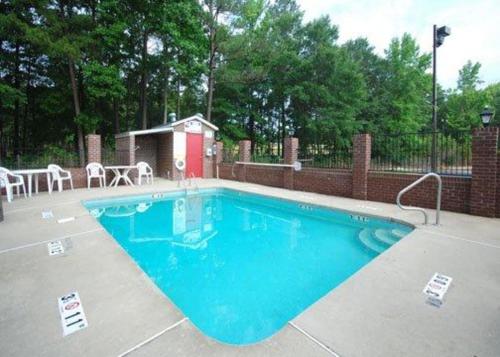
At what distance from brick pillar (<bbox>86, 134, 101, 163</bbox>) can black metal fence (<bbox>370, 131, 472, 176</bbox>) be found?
9169 millimetres

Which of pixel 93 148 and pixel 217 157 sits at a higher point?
pixel 93 148

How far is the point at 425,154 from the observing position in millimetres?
6637

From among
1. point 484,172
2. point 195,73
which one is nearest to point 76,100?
point 195,73

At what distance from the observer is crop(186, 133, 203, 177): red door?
12.0 meters

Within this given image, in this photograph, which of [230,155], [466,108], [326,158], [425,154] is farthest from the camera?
[466,108]

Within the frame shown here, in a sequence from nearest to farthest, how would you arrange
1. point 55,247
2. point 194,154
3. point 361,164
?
point 55,247, point 361,164, point 194,154

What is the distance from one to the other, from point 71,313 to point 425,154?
761cm

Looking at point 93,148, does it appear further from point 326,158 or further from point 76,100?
point 326,158

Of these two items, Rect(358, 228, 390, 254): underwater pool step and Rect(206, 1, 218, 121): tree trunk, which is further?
Rect(206, 1, 218, 121): tree trunk

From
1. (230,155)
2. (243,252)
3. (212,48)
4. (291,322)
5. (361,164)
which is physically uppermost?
(212,48)

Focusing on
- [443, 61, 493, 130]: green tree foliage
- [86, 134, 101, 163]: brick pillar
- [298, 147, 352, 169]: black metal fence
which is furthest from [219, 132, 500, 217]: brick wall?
[443, 61, 493, 130]: green tree foliage

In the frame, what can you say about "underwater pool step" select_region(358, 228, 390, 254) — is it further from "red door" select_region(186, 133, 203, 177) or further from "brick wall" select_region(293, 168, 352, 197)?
"red door" select_region(186, 133, 203, 177)

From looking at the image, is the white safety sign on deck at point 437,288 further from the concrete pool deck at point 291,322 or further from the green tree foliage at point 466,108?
the green tree foliage at point 466,108

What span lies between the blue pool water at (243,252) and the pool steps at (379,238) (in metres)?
0.02
